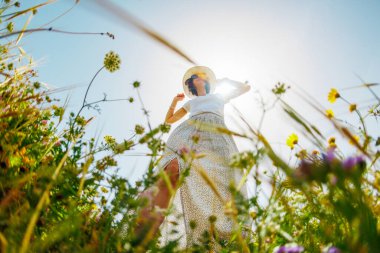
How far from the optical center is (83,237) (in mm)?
883

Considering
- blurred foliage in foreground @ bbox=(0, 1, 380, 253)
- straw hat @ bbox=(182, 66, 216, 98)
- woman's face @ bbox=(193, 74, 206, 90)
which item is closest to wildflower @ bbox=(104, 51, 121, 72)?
blurred foliage in foreground @ bbox=(0, 1, 380, 253)

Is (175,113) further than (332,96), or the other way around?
(175,113)

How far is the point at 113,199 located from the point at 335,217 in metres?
0.70

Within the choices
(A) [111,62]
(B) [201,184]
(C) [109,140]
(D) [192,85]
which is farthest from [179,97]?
(A) [111,62]

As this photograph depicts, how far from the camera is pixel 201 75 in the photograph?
425 centimetres

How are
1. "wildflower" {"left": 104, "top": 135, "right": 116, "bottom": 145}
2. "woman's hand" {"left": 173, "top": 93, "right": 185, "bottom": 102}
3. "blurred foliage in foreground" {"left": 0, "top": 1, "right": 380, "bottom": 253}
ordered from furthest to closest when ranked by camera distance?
"woman's hand" {"left": 173, "top": 93, "right": 185, "bottom": 102}, "wildflower" {"left": 104, "top": 135, "right": 116, "bottom": 145}, "blurred foliage in foreground" {"left": 0, "top": 1, "right": 380, "bottom": 253}

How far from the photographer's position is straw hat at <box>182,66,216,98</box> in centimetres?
430

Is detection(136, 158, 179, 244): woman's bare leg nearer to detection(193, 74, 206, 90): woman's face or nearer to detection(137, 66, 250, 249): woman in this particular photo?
detection(137, 66, 250, 249): woman

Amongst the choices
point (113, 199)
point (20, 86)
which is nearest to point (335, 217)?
point (113, 199)

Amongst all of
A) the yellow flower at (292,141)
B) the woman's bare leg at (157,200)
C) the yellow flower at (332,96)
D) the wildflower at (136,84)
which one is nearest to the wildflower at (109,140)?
the woman's bare leg at (157,200)

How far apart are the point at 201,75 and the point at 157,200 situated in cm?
243

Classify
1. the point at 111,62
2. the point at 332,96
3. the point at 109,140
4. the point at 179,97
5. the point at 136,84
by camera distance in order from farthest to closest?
the point at 179,97 < the point at 109,140 < the point at 111,62 < the point at 332,96 < the point at 136,84

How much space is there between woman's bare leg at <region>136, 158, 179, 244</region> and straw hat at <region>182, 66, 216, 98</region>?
1.70 meters

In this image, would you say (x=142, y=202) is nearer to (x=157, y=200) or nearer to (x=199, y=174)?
(x=157, y=200)
